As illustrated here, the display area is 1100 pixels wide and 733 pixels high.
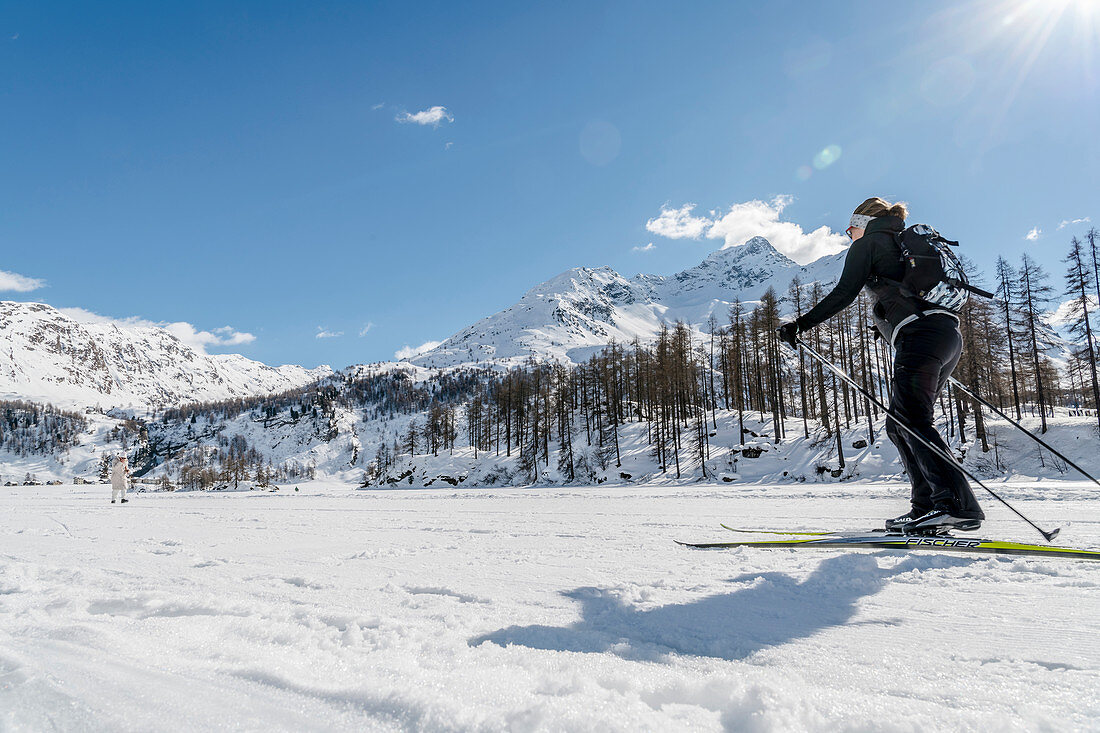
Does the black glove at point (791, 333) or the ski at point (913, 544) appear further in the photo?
the black glove at point (791, 333)

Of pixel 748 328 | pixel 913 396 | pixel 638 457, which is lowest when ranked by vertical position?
pixel 638 457

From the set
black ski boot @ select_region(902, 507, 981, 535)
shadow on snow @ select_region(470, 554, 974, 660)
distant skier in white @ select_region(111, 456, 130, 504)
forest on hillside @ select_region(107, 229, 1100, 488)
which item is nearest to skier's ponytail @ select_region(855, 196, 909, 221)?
black ski boot @ select_region(902, 507, 981, 535)

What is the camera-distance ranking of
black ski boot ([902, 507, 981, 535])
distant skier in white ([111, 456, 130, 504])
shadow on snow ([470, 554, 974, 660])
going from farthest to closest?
distant skier in white ([111, 456, 130, 504]), black ski boot ([902, 507, 981, 535]), shadow on snow ([470, 554, 974, 660])

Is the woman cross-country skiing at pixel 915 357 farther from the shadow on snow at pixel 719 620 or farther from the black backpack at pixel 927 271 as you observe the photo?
the shadow on snow at pixel 719 620

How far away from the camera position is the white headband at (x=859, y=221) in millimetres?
3793

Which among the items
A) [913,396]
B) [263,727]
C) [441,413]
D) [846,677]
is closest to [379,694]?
[263,727]

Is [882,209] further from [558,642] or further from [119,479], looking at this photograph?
[119,479]

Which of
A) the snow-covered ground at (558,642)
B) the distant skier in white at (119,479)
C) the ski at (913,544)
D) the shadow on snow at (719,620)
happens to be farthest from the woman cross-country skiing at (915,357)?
the distant skier in white at (119,479)

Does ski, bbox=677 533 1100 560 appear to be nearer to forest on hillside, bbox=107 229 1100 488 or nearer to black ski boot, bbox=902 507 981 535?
black ski boot, bbox=902 507 981 535

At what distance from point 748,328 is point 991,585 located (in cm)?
3917

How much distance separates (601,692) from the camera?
1.32 meters

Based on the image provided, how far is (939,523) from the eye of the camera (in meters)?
3.30

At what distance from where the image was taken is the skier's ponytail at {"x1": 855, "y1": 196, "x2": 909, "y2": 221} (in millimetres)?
3728

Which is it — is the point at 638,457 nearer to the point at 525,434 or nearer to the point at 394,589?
the point at 525,434
